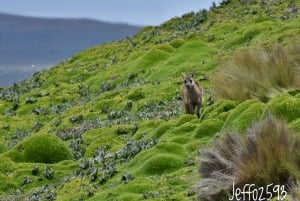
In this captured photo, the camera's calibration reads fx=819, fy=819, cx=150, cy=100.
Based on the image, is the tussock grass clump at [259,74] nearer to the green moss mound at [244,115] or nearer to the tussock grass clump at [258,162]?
the green moss mound at [244,115]

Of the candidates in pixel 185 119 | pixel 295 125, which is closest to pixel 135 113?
pixel 185 119

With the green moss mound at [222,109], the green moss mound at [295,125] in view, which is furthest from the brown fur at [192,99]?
the green moss mound at [295,125]

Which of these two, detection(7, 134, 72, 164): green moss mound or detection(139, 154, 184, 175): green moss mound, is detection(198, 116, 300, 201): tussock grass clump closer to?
detection(139, 154, 184, 175): green moss mound

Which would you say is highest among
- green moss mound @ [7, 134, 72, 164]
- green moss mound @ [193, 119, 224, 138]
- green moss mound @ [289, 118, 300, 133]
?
green moss mound @ [289, 118, 300, 133]

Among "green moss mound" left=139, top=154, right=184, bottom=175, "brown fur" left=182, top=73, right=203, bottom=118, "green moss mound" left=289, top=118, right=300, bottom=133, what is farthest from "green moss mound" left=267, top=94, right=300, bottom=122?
"brown fur" left=182, top=73, right=203, bottom=118

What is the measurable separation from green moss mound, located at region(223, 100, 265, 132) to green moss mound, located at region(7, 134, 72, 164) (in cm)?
812

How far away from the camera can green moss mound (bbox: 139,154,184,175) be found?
18250mm

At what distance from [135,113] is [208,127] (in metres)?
13.0

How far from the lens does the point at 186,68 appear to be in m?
41.8

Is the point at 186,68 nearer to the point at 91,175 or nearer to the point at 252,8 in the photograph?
the point at 252,8

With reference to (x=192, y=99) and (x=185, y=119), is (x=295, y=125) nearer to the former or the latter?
(x=185, y=119)

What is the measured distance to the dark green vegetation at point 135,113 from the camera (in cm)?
1817

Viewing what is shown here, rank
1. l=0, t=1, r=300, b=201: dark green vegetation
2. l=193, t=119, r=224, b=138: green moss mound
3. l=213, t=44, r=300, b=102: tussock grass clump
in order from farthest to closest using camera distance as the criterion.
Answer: l=213, t=44, r=300, b=102: tussock grass clump, l=193, t=119, r=224, b=138: green moss mound, l=0, t=1, r=300, b=201: dark green vegetation

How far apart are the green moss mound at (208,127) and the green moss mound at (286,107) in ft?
10.3
